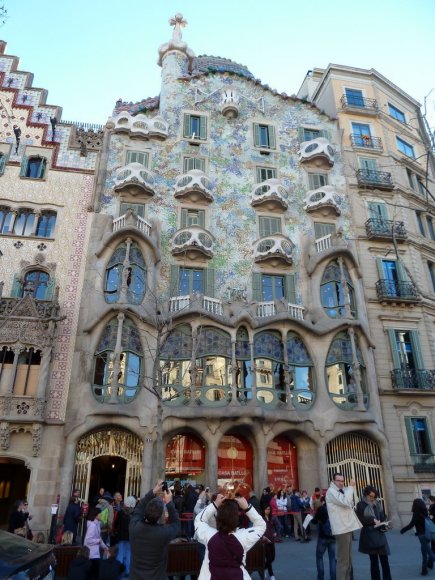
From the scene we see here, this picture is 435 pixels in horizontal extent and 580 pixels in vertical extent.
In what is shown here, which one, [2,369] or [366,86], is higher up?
[366,86]

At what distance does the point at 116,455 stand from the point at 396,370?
13.4 meters

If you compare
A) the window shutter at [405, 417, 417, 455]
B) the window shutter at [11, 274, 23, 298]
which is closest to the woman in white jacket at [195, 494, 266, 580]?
the window shutter at [11, 274, 23, 298]

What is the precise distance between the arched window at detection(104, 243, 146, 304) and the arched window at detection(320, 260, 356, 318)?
8843 mm

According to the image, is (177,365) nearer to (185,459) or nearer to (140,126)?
(185,459)

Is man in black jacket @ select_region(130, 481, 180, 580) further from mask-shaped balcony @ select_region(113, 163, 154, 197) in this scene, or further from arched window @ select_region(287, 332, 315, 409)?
mask-shaped balcony @ select_region(113, 163, 154, 197)

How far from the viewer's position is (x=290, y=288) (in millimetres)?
21984

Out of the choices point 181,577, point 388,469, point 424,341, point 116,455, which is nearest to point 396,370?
point 424,341

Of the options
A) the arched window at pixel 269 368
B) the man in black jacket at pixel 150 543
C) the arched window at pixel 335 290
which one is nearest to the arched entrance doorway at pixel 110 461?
the arched window at pixel 269 368

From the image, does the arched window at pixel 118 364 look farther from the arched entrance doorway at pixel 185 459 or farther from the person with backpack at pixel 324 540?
the person with backpack at pixel 324 540

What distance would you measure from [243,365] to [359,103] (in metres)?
20.0

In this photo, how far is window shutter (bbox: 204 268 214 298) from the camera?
2110 cm

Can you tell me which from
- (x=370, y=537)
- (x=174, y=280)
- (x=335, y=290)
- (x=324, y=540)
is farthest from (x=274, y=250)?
(x=370, y=537)

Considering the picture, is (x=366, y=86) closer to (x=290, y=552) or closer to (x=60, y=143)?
(x=60, y=143)

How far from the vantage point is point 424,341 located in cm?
2236
